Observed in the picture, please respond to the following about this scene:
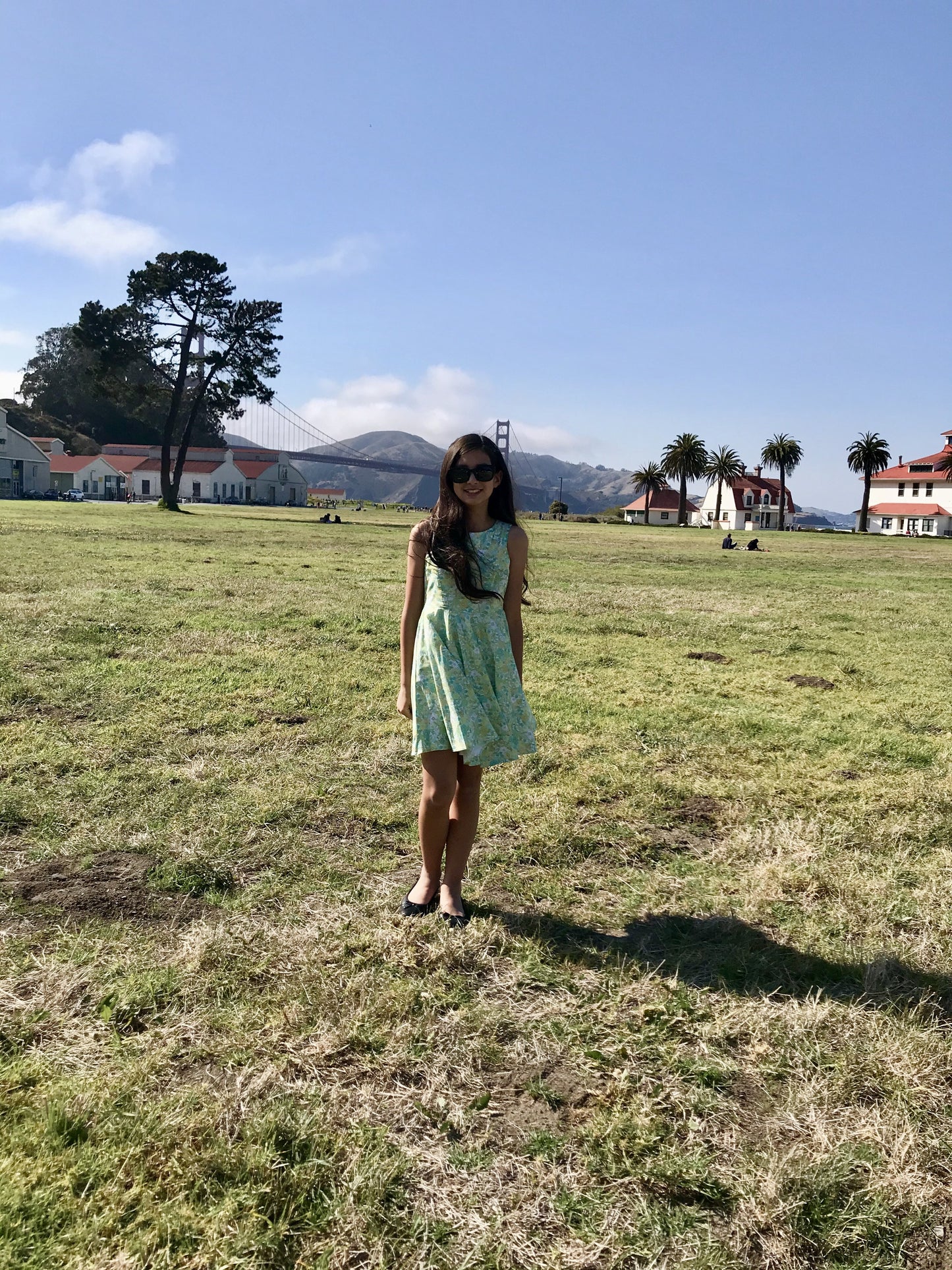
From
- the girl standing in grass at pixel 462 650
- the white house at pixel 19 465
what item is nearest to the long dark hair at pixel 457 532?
the girl standing in grass at pixel 462 650

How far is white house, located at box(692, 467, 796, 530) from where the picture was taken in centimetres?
10938

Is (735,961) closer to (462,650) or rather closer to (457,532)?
(462,650)

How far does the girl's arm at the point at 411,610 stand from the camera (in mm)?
3678

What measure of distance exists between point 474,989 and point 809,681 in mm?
6561

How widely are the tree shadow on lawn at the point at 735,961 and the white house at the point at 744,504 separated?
104 meters

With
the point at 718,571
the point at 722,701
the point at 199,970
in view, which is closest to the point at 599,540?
the point at 718,571

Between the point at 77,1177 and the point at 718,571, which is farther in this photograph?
the point at 718,571

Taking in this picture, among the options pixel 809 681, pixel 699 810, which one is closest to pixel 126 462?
pixel 809 681

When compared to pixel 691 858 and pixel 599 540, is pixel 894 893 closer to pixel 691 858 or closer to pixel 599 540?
pixel 691 858

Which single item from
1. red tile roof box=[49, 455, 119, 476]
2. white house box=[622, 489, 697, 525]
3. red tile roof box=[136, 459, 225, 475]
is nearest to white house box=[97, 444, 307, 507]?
red tile roof box=[136, 459, 225, 475]

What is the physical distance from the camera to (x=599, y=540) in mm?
37875

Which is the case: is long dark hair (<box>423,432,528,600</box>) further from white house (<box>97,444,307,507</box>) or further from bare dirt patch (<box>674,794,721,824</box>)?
white house (<box>97,444,307,507</box>)

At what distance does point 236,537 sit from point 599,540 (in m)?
16.4

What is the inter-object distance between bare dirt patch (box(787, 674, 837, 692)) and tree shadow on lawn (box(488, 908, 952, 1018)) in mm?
5289
